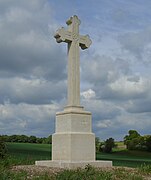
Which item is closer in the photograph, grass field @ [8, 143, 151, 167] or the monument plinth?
the monument plinth

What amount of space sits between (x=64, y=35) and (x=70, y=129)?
133 inches

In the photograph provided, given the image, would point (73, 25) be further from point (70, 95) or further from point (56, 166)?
point (56, 166)

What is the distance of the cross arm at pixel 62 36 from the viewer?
12.5 meters

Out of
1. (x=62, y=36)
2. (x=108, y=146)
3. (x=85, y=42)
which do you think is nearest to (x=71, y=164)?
(x=62, y=36)

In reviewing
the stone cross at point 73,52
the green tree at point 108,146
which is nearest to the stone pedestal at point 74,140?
the stone cross at point 73,52

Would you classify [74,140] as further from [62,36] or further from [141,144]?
[141,144]

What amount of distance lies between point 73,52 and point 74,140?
10.5ft

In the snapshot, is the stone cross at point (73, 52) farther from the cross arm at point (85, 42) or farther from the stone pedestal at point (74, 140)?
the stone pedestal at point (74, 140)

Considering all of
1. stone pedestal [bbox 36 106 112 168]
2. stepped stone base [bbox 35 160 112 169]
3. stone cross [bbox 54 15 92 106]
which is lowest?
stepped stone base [bbox 35 160 112 169]

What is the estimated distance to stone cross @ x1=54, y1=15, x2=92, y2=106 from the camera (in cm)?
1238

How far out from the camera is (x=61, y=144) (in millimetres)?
11875

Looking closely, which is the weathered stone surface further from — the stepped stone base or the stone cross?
the stone cross

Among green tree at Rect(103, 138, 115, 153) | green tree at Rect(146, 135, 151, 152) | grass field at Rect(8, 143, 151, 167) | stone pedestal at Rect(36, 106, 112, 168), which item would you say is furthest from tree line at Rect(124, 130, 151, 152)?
stone pedestal at Rect(36, 106, 112, 168)

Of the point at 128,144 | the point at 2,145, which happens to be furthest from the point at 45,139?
the point at 2,145
